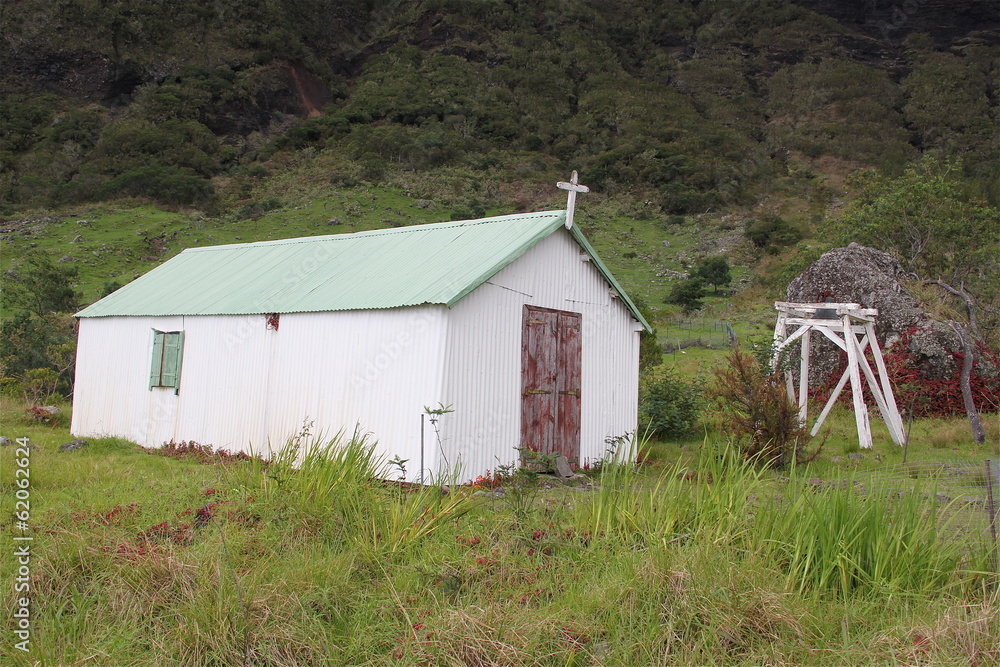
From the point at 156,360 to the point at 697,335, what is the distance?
1585 cm

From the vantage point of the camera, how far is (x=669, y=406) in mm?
13969

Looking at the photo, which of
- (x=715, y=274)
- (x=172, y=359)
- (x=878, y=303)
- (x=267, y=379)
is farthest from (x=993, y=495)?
(x=715, y=274)

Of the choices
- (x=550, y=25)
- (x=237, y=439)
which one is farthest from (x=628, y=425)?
(x=550, y=25)

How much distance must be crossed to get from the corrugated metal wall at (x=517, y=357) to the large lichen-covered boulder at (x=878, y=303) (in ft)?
18.8

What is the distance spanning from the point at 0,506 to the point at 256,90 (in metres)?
65.7

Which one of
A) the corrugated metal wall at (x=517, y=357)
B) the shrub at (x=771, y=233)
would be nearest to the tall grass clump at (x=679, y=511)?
the corrugated metal wall at (x=517, y=357)

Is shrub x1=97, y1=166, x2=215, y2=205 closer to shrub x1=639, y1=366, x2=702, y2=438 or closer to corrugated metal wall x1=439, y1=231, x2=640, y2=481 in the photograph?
shrub x1=639, y1=366, x2=702, y2=438

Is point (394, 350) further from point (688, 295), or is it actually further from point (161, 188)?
point (161, 188)

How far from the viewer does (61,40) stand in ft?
220

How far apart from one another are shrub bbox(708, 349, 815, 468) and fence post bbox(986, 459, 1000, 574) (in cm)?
413

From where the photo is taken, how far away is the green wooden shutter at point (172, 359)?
12.9 metres

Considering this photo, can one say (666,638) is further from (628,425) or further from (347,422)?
(628,425)

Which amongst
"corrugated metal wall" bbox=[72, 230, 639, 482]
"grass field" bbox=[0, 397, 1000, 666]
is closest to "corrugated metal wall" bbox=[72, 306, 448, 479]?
"corrugated metal wall" bbox=[72, 230, 639, 482]

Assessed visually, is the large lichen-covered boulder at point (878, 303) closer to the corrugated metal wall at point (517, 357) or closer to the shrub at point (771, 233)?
the corrugated metal wall at point (517, 357)
